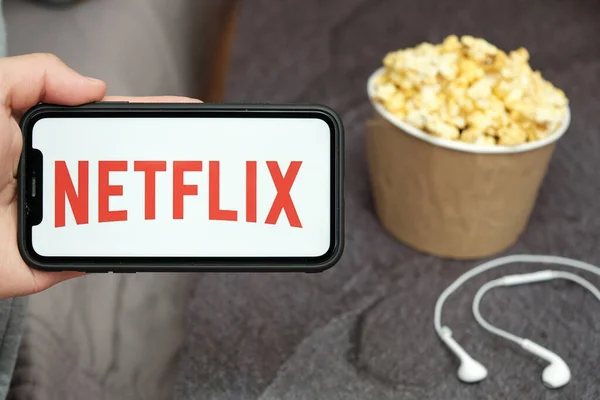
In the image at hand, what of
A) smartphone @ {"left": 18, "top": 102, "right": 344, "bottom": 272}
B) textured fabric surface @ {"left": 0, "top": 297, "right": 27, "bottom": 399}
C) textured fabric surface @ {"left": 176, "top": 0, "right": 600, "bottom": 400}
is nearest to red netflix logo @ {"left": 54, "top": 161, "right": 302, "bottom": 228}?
smartphone @ {"left": 18, "top": 102, "right": 344, "bottom": 272}

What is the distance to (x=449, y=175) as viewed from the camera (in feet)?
2.63

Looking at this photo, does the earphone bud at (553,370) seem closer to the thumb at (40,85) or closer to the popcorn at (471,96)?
the popcorn at (471,96)

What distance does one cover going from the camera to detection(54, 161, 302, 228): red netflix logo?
0.49 m

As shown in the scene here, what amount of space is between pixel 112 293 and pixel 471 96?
441 mm

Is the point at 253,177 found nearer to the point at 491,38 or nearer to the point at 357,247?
the point at 357,247

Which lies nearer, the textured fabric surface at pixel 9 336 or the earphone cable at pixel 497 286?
the textured fabric surface at pixel 9 336

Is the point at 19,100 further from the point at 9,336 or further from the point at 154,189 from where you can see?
the point at 9,336

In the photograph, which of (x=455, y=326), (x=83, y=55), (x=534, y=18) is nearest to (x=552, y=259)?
(x=455, y=326)

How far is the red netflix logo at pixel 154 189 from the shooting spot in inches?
19.3

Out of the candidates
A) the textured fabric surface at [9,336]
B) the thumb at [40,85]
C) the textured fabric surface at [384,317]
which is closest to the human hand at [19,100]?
the thumb at [40,85]

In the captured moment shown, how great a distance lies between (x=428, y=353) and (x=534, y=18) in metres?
1.00

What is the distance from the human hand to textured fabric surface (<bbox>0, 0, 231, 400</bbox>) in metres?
0.12

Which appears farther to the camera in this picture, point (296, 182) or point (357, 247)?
point (357, 247)

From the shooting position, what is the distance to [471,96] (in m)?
0.77
